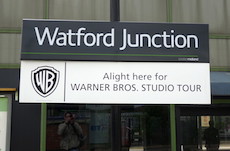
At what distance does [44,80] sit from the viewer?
3080 mm

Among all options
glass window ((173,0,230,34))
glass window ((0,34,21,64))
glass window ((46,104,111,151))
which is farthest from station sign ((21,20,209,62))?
glass window ((173,0,230,34))

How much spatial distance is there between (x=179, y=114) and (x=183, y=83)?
358 centimetres

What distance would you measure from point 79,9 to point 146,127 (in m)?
2.92

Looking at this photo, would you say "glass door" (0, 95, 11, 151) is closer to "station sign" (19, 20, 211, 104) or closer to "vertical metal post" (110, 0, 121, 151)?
"station sign" (19, 20, 211, 104)

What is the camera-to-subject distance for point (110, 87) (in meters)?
3.16

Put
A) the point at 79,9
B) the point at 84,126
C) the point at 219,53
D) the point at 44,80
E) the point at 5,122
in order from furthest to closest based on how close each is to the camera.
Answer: the point at 219,53
the point at 79,9
the point at 84,126
the point at 5,122
the point at 44,80

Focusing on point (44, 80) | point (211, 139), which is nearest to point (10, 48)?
point (44, 80)

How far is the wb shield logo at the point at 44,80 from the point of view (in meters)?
3.08

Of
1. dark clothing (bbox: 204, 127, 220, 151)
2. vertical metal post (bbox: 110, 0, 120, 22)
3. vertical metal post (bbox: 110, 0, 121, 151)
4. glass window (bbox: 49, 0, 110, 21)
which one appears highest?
glass window (bbox: 49, 0, 110, 21)

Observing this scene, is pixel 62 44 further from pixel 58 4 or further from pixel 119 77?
pixel 58 4

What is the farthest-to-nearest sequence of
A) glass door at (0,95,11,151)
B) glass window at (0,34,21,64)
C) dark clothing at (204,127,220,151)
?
dark clothing at (204,127,220,151), glass window at (0,34,21,64), glass door at (0,95,11,151)

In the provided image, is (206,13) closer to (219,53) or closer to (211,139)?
(219,53)

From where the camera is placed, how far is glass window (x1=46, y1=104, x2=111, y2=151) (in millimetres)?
6258

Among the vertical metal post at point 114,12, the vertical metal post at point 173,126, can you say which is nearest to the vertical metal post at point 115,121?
the vertical metal post at point 114,12
